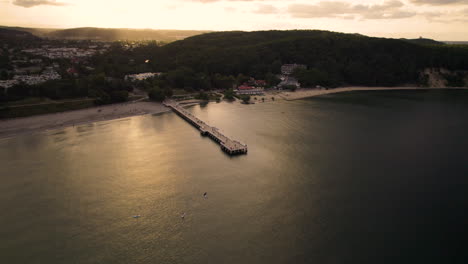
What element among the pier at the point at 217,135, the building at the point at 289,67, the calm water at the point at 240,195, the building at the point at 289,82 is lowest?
the calm water at the point at 240,195

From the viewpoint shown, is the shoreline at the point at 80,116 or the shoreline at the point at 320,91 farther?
the shoreline at the point at 320,91

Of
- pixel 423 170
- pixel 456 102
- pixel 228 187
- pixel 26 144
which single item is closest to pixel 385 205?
pixel 423 170

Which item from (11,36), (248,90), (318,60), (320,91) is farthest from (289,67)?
(11,36)

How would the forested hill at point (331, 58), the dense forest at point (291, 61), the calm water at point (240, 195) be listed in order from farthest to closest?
the forested hill at point (331, 58)
the dense forest at point (291, 61)
the calm water at point (240, 195)

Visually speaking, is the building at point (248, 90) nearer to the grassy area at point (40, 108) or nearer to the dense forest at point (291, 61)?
the dense forest at point (291, 61)

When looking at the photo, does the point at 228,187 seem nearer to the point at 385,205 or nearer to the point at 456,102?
the point at 385,205

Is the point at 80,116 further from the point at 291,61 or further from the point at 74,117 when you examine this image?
the point at 291,61

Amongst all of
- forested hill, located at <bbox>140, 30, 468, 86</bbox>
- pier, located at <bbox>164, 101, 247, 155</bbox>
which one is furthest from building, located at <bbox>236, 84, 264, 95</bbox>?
pier, located at <bbox>164, 101, 247, 155</bbox>

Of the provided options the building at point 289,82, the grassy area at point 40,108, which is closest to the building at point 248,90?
the building at point 289,82
